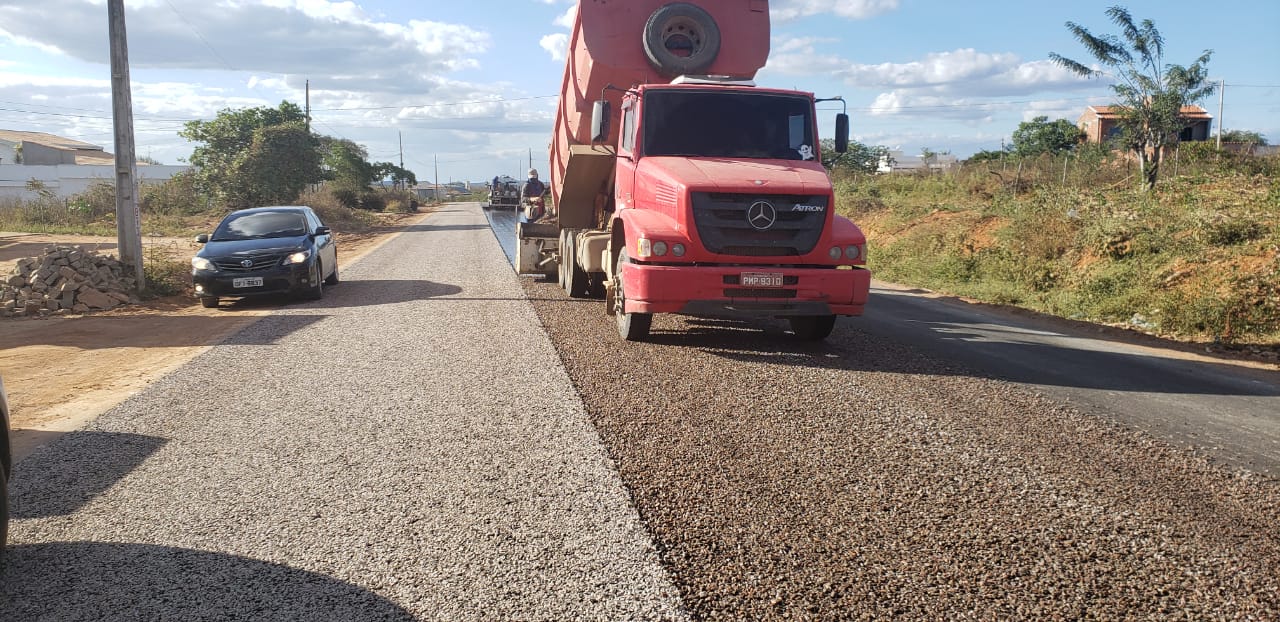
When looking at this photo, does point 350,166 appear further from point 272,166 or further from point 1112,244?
point 1112,244

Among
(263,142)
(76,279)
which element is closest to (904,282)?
(76,279)

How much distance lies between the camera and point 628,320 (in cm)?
912

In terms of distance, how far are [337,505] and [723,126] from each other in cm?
641

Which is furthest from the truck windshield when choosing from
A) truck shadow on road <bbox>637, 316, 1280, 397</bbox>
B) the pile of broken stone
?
the pile of broken stone

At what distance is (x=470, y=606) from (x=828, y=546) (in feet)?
5.21

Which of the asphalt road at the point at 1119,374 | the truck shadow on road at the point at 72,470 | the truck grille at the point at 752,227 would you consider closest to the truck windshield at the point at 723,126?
the truck grille at the point at 752,227

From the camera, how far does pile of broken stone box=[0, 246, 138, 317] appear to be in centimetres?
1294

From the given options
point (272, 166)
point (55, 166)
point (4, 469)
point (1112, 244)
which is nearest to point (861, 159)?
point (272, 166)

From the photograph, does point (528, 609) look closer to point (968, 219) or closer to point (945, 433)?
point (945, 433)

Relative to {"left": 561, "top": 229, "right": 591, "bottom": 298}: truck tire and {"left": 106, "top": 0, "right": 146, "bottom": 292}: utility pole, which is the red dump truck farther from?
{"left": 106, "top": 0, "right": 146, "bottom": 292}: utility pole

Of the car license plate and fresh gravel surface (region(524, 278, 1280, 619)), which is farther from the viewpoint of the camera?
the car license plate

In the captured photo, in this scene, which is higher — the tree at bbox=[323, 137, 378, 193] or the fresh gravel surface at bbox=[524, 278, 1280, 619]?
the tree at bbox=[323, 137, 378, 193]

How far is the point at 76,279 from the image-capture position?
44.4 feet

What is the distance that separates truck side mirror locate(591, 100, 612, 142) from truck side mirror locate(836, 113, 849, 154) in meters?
2.65
